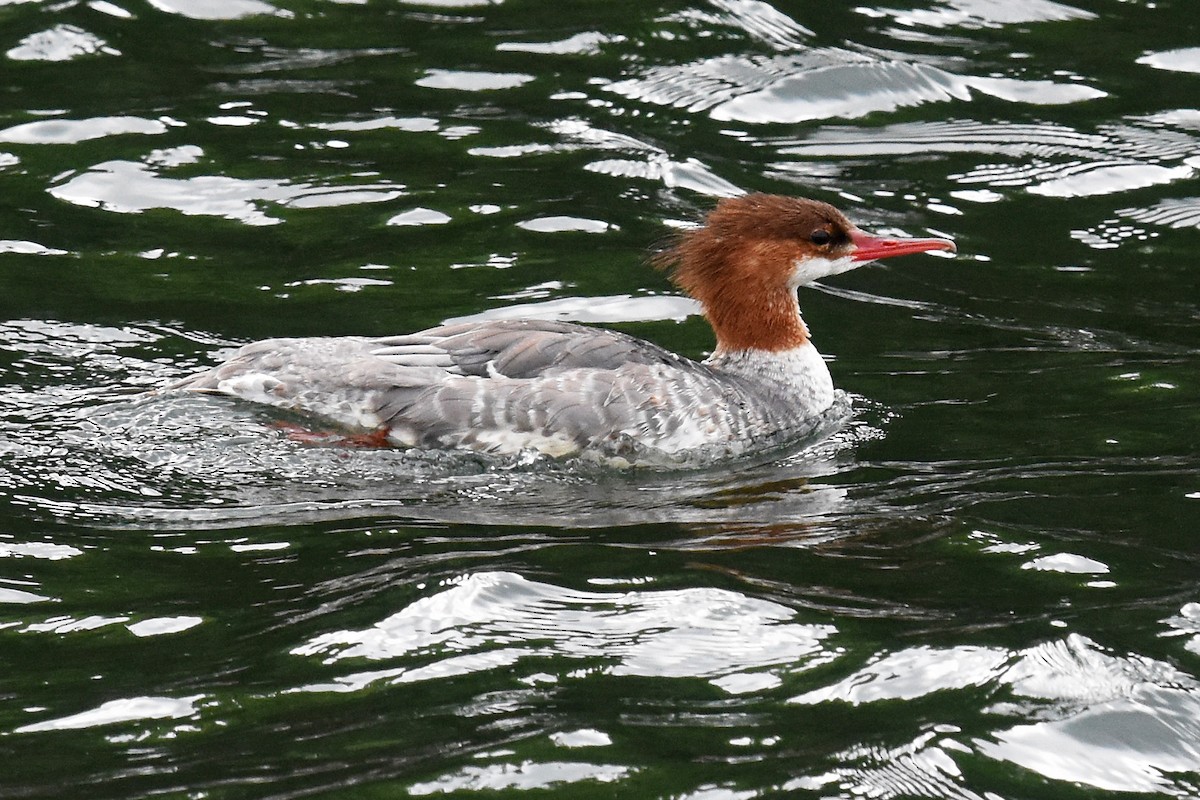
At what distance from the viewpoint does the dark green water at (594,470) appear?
5.03 m

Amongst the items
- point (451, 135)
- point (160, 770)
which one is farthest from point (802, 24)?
point (160, 770)

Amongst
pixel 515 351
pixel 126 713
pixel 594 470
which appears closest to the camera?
pixel 126 713

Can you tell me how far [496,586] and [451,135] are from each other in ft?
19.3

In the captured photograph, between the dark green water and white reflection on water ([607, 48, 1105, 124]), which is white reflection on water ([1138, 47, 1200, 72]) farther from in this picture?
white reflection on water ([607, 48, 1105, 124])

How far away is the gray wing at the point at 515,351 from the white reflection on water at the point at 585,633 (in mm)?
1956

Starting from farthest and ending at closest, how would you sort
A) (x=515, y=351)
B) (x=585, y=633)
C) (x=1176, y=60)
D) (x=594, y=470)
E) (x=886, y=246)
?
1. (x=1176, y=60)
2. (x=886, y=246)
3. (x=515, y=351)
4. (x=594, y=470)
5. (x=585, y=633)

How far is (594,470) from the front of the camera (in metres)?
7.63

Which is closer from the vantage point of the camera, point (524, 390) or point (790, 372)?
point (524, 390)

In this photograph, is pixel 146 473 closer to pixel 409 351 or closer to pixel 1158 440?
pixel 409 351

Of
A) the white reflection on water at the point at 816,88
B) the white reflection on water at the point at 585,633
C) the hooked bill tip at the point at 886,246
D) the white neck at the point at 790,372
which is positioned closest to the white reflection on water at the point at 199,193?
the white reflection on water at the point at 816,88

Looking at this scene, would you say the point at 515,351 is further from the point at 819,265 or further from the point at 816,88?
the point at 816,88

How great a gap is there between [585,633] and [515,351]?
2.40 m

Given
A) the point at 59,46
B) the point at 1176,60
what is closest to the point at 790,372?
the point at 1176,60

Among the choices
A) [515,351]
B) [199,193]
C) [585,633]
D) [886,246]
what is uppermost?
[886,246]
